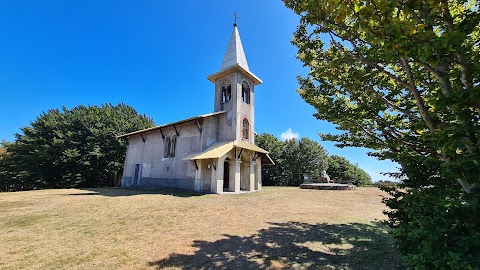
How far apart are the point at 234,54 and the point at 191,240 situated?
710 inches

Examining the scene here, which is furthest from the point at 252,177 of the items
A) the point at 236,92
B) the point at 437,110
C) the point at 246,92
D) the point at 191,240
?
the point at 437,110

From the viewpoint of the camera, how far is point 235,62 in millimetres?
19688

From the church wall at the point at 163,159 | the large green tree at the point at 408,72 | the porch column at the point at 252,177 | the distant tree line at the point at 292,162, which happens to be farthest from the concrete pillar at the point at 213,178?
the distant tree line at the point at 292,162

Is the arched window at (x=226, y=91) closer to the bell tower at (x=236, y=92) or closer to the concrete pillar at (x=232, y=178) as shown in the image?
the bell tower at (x=236, y=92)

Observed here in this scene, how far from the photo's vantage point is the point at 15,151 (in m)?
29.9

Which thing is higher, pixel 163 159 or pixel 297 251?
pixel 163 159

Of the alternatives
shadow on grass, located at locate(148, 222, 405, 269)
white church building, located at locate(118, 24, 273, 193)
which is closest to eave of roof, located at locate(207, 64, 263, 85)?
white church building, located at locate(118, 24, 273, 193)

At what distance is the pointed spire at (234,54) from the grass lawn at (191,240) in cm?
1467

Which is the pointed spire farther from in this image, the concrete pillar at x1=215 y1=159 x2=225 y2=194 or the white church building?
the concrete pillar at x1=215 y1=159 x2=225 y2=194

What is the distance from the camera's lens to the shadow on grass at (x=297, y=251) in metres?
4.40

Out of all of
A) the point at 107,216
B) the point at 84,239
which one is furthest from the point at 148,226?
the point at 107,216

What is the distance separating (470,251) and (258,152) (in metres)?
17.1

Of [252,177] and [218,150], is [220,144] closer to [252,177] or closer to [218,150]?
[218,150]

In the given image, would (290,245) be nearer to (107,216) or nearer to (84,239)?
(84,239)
